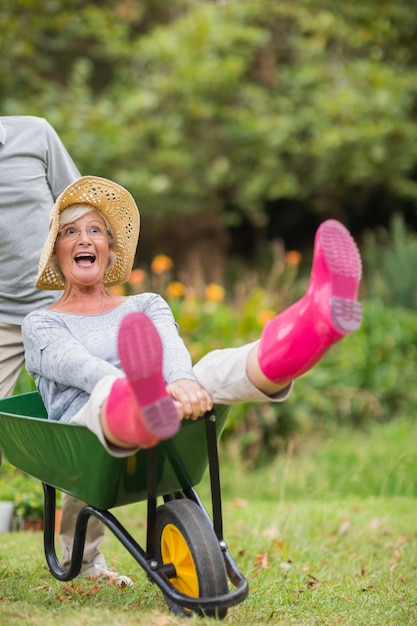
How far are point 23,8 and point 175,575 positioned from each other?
534cm

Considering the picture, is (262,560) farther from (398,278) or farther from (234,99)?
(234,99)

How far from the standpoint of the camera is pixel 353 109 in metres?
8.58

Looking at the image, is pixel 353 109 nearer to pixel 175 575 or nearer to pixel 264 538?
pixel 264 538

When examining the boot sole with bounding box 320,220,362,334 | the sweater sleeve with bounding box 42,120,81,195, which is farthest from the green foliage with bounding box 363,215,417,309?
the boot sole with bounding box 320,220,362,334

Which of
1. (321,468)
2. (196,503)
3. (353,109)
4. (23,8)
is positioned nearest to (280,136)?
(353,109)

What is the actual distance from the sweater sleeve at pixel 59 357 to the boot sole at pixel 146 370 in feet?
1.20

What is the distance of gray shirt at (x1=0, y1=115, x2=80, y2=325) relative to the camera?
3232 mm

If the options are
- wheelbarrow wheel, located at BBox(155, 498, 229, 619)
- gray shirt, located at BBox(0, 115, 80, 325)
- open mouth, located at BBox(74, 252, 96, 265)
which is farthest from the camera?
gray shirt, located at BBox(0, 115, 80, 325)

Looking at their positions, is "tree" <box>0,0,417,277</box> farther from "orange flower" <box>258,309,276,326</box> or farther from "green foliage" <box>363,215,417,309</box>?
"orange flower" <box>258,309,276,326</box>

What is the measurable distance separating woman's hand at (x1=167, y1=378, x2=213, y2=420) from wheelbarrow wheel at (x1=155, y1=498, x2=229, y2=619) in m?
0.29

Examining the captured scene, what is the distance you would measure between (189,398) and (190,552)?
0.42 metres

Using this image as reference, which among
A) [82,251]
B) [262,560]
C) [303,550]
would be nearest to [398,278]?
[303,550]

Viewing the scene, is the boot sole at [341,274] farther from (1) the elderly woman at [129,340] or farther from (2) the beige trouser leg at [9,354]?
(2) the beige trouser leg at [9,354]

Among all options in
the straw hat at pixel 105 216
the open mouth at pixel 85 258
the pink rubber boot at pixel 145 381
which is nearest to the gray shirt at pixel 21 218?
the straw hat at pixel 105 216
